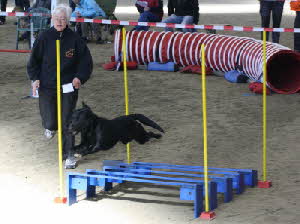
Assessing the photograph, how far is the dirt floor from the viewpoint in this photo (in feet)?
24.6

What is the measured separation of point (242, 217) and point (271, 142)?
3136 millimetres

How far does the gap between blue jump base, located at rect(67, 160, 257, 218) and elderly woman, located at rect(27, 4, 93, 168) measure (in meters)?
0.81

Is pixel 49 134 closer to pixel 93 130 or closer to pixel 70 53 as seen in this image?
pixel 70 53

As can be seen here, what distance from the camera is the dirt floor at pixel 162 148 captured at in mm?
7496

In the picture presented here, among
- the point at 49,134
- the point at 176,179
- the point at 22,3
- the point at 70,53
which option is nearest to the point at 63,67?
the point at 70,53

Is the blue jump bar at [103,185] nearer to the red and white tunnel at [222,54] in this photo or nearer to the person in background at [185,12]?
the red and white tunnel at [222,54]

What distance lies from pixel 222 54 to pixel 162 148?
17.9ft

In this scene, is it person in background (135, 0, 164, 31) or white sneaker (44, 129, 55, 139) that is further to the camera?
person in background (135, 0, 164, 31)

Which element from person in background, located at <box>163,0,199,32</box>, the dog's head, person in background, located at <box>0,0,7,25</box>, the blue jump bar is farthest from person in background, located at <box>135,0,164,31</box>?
the blue jump bar

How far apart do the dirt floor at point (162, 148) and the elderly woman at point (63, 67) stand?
0.72 meters

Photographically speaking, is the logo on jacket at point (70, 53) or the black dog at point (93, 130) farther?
the logo on jacket at point (70, 53)

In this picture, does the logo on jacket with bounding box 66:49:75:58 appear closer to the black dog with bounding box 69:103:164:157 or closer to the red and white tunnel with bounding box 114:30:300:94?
the black dog with bounding box 69:103:164:157

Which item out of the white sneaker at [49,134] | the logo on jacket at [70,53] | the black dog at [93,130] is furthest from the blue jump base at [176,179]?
the white sneaker at [49,134]

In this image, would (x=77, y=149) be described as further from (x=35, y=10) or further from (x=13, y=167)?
(x=35, y=10)
